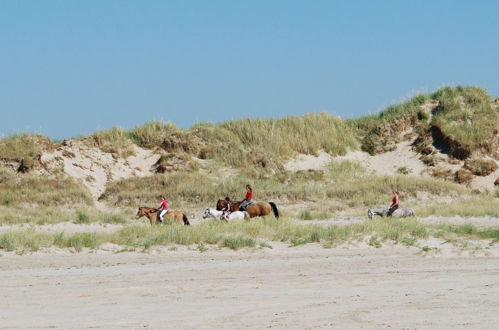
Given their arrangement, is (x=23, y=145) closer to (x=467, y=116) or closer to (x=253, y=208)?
(x=253, y=208)

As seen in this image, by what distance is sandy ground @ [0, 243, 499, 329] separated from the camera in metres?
9.88

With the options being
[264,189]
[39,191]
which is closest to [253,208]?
[264,189]

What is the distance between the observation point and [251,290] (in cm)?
1241

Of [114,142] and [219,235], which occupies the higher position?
[114,142]

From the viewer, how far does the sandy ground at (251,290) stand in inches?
389

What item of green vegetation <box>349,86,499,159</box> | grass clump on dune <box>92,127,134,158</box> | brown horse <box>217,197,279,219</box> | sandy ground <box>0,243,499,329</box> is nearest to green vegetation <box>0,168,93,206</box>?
grass clump on dune <box>92,127,134,158</box>

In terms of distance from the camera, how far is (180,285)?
42.8 feet

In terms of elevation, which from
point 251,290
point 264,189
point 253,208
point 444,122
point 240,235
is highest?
point 444,122

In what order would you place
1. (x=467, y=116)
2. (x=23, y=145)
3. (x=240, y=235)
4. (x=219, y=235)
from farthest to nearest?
(x=467, y=116) < (x=23, y=145) < (x=240, y=235) < (x=219, y=235)

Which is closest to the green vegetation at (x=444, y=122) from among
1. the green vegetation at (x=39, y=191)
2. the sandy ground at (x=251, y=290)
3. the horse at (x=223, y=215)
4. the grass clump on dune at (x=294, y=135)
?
the grass clump on dune at (x=294, y=135)

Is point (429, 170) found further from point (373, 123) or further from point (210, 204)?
point (210, 204)

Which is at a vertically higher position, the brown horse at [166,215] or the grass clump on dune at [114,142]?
the grass clump on dune at [114,142]

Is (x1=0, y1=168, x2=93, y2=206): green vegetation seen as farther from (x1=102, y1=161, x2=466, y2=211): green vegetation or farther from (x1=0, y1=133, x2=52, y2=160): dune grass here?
(x1=0, y1=133, x2=52, y2=160): dune grass

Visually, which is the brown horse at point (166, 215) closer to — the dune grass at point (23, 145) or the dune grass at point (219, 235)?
the dune grass at point (219, 235)
